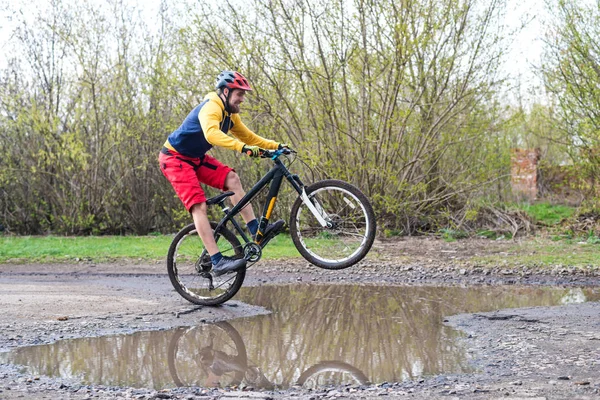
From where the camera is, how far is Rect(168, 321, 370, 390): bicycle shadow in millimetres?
4625

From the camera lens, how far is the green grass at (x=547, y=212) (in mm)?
14227

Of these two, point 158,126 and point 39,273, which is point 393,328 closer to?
point 39,273

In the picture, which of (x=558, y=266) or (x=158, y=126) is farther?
(x=158, y=126)

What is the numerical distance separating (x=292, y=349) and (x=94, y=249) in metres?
7.69

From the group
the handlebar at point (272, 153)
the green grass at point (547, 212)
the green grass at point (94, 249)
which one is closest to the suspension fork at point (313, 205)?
the handlebar at point (272, 153)

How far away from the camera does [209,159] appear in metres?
6.99

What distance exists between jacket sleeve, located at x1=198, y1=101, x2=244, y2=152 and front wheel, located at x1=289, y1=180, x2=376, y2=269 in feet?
2.97

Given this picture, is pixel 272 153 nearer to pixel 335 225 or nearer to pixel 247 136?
pixel 247 136

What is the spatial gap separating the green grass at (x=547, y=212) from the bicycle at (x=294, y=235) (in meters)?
8.27

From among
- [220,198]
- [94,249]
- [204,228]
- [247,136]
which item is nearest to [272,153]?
[247,136]

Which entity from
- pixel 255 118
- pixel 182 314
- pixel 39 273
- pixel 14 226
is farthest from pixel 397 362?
pixel 14 226

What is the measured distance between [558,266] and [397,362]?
4.94 metres

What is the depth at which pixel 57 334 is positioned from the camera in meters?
5.98

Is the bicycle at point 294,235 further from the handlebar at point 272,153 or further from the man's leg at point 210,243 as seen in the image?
the man's leg at point 210,243
